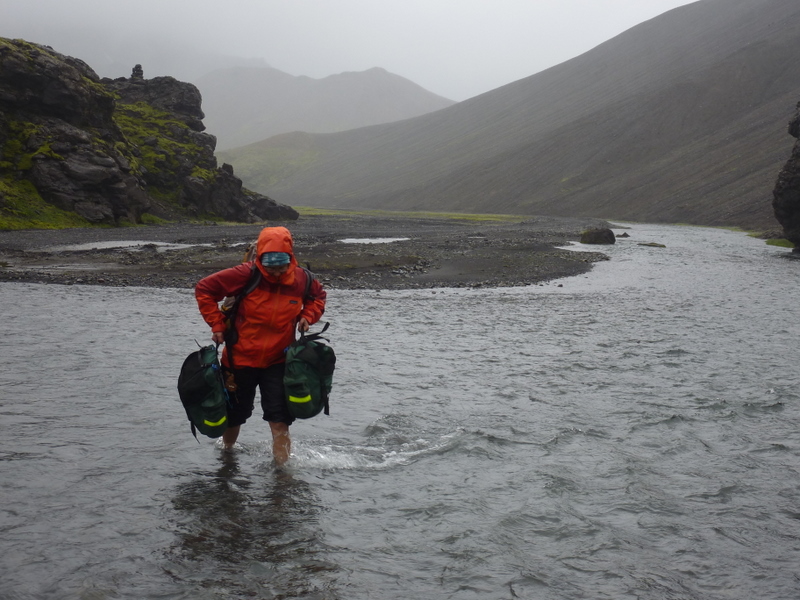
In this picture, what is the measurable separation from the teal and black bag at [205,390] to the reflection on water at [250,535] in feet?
2.34

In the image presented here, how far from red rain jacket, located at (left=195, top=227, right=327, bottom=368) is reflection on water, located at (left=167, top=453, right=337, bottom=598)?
1.34 metres

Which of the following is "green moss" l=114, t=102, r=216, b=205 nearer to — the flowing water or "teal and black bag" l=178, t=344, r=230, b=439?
the flowing water

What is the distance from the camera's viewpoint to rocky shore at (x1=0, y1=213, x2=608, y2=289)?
1114 inches

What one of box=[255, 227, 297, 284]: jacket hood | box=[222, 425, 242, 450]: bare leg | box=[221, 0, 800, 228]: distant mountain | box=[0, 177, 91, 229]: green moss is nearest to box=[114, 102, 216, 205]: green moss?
box=[0, 177, 91, 229]: green moss

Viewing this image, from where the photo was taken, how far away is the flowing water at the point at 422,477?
20.7ft

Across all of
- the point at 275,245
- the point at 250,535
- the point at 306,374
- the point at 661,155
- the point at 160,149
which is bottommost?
the point at 250,535

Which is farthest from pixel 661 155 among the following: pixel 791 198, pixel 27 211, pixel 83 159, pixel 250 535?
pixel 250 535

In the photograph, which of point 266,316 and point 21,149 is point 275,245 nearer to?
point 266,316

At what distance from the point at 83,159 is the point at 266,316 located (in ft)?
175

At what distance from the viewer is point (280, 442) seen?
8.48 m

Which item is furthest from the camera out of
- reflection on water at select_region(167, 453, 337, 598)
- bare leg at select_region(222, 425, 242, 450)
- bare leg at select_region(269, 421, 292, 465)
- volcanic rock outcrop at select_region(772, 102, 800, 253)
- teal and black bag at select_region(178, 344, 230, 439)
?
volcanic rock outcrop at select_region(772, 102, 800, 253)

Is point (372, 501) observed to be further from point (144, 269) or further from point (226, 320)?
point (144, 269)

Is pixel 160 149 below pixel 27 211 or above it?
above

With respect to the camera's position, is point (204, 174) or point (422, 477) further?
Answer: point (204, 174)
